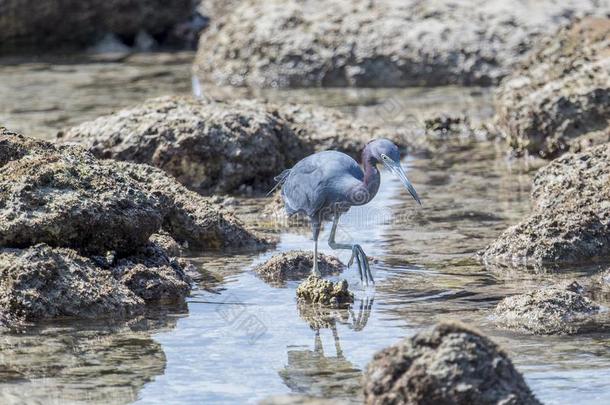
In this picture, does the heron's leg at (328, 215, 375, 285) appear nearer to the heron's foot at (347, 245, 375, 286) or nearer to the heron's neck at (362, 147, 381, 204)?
the heron's foot at (347, 245, 375, 286)

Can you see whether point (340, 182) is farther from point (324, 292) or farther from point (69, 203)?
point (69, 203)

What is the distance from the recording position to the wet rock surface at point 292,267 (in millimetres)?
7473

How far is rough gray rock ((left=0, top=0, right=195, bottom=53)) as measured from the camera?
A: 20.0 meters

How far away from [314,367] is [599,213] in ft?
8.93

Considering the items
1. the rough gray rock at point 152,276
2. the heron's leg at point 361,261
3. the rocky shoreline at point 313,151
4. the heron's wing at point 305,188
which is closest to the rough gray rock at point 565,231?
the rocky shoreline at point 313,151

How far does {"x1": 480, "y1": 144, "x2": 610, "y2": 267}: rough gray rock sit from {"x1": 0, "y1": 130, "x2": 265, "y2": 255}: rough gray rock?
2204mm

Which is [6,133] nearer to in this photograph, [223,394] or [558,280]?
[223,394]

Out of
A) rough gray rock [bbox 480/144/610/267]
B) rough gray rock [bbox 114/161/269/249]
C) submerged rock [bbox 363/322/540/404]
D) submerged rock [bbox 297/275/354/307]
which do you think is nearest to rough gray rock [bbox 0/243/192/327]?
submerged rock [bbox 297/275/354/307]

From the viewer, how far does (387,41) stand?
15.7 metres

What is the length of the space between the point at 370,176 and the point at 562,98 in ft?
15.7

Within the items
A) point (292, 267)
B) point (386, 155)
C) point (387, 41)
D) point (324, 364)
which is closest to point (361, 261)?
point (292, 267)

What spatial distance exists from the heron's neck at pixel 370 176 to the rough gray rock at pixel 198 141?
311 centimetres

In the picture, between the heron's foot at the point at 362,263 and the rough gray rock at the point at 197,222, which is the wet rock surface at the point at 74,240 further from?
the heron's foot at the point at 362,263

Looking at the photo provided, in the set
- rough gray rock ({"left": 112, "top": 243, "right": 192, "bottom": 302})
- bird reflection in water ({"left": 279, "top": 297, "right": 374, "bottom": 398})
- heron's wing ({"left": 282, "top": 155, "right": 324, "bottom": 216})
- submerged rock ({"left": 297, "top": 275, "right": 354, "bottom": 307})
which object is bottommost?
bird reflection in water ({"left": 279, "top": 297, "right": 374, "bottom": 398})
